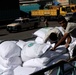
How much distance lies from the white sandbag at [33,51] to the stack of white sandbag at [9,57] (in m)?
0.13

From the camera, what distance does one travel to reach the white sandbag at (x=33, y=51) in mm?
4441

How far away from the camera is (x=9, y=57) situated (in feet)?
16.0

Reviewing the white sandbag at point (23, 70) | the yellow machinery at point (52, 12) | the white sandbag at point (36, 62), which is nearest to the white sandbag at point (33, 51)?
the white sandbag at point (36, 62)

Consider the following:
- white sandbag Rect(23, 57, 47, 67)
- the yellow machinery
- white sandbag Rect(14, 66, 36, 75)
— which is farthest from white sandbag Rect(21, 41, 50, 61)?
the yellow machinery

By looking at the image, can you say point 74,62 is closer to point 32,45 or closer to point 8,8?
point 32,45

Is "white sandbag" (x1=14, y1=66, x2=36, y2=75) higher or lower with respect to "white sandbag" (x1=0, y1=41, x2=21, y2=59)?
lower

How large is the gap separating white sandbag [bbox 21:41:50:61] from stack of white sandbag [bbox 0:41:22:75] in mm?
132

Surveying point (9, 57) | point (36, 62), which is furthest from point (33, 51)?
point (9, 57)

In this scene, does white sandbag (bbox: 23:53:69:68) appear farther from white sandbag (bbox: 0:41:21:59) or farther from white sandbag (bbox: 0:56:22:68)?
white sandbag (bbox: 0:41:21:59)

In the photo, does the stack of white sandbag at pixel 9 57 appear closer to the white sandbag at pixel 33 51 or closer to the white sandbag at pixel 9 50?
the white sandbag at pixel 9 50

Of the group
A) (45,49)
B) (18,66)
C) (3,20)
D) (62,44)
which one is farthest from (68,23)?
(3,20)

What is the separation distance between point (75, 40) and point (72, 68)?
2.11 m

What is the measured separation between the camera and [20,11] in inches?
1799

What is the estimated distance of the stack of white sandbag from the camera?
4704mm
